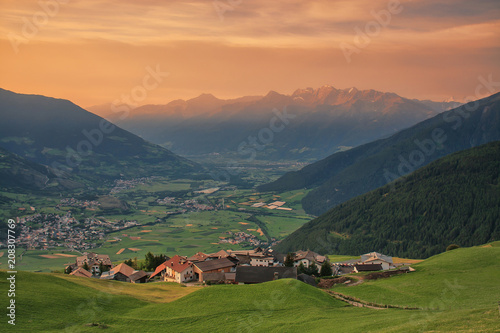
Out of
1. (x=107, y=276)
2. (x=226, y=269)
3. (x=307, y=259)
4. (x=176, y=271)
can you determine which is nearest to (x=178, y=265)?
(x=176, y=271)

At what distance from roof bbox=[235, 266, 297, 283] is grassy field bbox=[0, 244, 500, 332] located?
10.7 metres

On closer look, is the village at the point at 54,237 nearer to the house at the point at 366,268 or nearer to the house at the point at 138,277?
the house at the point at 138,277

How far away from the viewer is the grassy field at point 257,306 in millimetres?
38344

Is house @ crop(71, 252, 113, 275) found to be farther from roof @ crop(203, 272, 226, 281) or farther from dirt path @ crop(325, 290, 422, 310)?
dirt path @ crop(325, 290, 422, 310)

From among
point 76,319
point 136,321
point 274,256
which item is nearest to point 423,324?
point 136,321

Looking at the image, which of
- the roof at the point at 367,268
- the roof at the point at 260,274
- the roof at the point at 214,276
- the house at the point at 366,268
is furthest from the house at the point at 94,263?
the roof at the point at 367,268

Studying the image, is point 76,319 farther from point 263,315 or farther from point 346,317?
point 346,317

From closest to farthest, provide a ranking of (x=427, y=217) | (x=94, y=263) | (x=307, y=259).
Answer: (x=307, y=259)
(x=94, y=263)
(x=427, y=217)

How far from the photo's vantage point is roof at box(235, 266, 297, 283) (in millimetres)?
A: 72062

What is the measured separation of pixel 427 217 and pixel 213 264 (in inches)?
4408

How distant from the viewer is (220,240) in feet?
615

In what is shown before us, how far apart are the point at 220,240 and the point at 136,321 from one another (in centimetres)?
14464

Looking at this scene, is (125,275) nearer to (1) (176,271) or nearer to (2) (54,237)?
(1) (176,271)

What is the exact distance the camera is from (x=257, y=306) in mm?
48312
